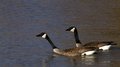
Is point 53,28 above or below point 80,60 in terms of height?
below

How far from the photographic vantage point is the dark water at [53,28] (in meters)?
17.2

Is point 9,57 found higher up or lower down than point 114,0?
higher up

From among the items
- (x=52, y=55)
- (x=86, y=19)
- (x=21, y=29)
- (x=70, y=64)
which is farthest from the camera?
(x=86, y=19)

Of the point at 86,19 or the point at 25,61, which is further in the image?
the point at 86,19

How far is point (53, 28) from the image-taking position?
70.9 feet

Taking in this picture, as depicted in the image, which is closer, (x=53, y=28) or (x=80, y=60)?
(x=80, y=60)

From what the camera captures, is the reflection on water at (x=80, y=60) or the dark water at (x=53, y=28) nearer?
the reflection on water at (x=80, y=60)

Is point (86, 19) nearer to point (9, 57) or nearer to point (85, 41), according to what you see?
point (85, 41)

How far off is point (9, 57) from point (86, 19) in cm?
674

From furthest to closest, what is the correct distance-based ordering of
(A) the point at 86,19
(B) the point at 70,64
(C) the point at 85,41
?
(A) the point at 86,19 → (C) the point at 85,41 → (B) the point at 70,64

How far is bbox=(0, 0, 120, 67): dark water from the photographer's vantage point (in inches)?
679

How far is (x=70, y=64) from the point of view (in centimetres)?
1681

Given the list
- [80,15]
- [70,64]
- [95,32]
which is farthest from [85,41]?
[80,15]

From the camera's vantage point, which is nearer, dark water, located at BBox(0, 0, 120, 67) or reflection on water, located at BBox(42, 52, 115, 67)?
reflection on water, located at BBox(42, 52, 115, 67)
